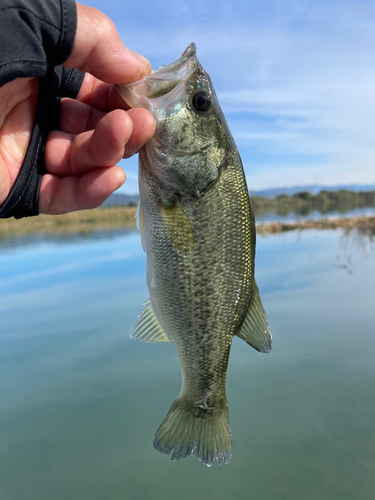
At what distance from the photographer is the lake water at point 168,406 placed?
3.92 meters

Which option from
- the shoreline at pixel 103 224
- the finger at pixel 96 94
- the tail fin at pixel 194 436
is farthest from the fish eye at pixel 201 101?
the shoreline at pixel 103 224

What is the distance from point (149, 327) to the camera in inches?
84.1

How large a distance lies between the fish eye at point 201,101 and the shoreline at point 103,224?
1545 centimetres

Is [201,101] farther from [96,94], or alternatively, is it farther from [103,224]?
[103,224]

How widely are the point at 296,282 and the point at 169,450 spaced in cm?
906

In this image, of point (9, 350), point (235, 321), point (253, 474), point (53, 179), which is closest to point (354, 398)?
point (253, 474)

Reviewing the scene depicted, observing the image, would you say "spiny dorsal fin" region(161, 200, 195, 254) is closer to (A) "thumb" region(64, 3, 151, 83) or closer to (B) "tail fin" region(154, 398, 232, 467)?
(A) "thumb" region(64, 3, 151, 83)

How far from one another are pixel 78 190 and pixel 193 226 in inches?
33.4

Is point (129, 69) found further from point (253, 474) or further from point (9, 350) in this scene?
point (9, 350)

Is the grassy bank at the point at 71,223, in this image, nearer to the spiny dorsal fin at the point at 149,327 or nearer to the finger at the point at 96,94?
the finger at the point at 96,94

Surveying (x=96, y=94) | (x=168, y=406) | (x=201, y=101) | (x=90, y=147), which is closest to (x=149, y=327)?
(x=90, y=147)

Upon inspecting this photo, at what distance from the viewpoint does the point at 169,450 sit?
1.96 meters

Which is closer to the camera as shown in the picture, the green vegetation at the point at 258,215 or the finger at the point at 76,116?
the finger at the point at 76,116

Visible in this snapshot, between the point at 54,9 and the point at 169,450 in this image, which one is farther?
the point at 169,450
